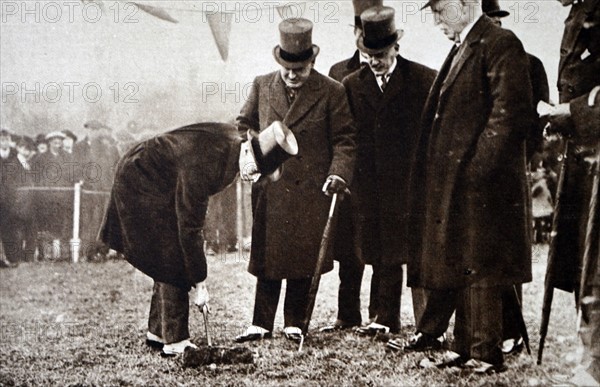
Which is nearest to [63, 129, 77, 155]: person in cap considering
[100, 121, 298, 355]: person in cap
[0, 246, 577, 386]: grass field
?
[100, 121, 298, 355]: person in cap

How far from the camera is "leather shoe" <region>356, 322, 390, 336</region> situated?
4.40 m

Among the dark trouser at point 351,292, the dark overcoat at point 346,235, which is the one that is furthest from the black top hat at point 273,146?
the dark trouser at point 351,292

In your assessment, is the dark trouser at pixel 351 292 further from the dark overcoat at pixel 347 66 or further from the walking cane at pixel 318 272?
the dark overcoat at pixel 347 66

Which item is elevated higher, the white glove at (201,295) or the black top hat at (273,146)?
the black top hat at (273,146)

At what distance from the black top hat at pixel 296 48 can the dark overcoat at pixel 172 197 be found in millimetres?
579

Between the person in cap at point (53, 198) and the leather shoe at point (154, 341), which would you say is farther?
the person in cap at point (53, 198)

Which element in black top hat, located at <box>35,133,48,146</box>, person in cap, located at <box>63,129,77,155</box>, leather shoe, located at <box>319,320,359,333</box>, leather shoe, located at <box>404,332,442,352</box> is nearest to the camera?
leather shoe, located at <box>404,332,442,352</box>

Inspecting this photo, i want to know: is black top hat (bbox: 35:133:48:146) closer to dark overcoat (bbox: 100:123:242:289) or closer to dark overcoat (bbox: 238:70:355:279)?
dark overcoat (bbox: 100:123:242:289)

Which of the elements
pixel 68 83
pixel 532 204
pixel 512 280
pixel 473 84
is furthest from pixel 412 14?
pixel 68 83

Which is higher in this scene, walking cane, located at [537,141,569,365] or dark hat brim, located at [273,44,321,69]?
dark hat brim, located at [273,44,321,69]

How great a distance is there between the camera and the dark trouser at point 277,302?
14.5 ft

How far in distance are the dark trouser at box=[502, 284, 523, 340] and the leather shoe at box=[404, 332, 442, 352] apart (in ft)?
1.31

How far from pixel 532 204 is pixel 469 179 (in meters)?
0.48

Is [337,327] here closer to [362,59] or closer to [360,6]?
[362,59]
